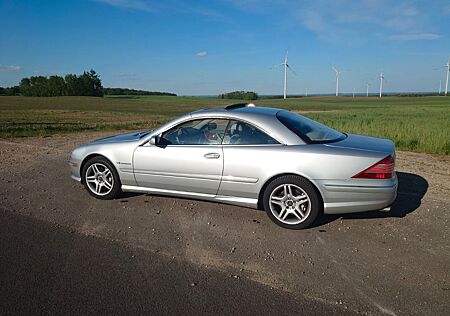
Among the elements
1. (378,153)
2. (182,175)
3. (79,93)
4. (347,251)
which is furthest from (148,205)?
(79,93)

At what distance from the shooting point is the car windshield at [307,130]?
3786mm

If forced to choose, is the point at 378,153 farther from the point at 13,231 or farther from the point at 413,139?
the point at 413,139

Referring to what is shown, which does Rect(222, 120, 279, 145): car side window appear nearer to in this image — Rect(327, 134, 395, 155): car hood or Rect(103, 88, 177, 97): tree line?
Rect(327, 134, 395, 155): car hood

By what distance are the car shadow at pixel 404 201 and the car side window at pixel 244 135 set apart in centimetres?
122

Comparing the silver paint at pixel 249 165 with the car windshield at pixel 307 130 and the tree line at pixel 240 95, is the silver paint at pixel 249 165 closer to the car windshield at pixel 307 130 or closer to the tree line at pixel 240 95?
the car windshield at pixel 307 130

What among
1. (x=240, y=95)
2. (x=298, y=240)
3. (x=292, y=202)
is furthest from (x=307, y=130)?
(x=240, y=95)

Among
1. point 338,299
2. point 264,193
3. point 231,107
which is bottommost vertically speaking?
point 338,299

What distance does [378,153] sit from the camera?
3465 millimetres

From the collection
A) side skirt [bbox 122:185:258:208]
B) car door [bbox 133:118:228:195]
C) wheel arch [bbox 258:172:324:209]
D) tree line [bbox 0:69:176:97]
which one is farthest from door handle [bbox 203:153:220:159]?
tree line [bbox 0:69:176:97]

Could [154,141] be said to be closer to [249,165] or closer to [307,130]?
[249,165]

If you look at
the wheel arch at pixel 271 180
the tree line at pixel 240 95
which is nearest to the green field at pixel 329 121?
the wheel arch at pixel 271 180

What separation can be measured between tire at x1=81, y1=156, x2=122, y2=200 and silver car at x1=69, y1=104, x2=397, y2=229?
15 mm

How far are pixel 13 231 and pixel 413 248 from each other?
437 centimetres

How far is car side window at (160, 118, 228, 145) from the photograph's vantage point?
402 cm
